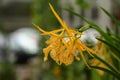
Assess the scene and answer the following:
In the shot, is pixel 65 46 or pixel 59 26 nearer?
pixel 65 46

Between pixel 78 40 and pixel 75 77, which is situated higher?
pixel 78 40

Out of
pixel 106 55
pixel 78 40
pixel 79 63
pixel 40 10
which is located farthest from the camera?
pixel 40 10

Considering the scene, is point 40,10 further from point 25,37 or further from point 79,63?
point 25,37

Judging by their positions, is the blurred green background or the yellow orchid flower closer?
the yellow orchid flower

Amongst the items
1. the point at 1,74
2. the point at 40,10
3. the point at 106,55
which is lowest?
the point at 1,74

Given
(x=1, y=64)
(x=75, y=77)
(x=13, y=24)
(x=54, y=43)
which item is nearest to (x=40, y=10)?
(x=75, y=77)

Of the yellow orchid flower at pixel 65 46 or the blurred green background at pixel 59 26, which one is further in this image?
the blurred green background at pixel 59 26

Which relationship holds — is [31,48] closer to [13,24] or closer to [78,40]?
Answer: [13,24]

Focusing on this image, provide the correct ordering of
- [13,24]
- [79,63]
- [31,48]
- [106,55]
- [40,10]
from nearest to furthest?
1. [106,55]
2. [79,63]
3. [40,10]
4. [31,48]
5. [13,24]

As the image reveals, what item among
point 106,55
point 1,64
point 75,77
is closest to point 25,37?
point 1,64

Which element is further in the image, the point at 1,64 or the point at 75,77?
the point at 1,64
